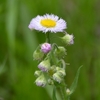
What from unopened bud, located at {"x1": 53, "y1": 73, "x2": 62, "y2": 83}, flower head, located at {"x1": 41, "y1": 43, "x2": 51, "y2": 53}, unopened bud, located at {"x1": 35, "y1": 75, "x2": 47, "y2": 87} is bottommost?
unopened bud, located at {"x1": 53, "y1": 73, "x2": 62, "y2": 83}

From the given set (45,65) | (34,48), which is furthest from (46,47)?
(34,48)

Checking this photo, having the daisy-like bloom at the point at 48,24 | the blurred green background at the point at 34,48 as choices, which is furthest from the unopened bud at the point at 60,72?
the blurred green background at the point at 34,48

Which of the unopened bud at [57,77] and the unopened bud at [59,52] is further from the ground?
the unopened bud at [59,52]

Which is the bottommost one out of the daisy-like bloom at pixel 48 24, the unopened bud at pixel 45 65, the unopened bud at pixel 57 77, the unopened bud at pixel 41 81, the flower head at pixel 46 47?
the unopened bud at pixel 57 77

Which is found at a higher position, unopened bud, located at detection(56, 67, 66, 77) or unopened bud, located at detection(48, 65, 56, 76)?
unopened bud, located at detection(48, 65, 56, 76)

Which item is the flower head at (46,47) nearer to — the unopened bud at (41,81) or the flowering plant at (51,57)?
the flowering plant at (51,57)

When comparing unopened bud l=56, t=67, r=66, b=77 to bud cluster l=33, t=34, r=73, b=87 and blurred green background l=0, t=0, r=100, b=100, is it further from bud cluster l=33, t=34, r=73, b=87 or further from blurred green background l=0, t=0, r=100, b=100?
blurred green background l=0, t=0, r=100, b=100

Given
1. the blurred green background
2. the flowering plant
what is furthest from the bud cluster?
the blurred green background
